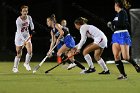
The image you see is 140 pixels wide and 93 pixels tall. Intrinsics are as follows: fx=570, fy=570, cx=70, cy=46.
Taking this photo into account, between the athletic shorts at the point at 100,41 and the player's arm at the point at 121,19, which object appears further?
the athletic shorts at the point at 100,41

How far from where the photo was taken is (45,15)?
2245 centimetres

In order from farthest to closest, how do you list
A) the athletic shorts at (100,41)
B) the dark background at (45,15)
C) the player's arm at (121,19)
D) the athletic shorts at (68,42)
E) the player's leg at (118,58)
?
1. the dark background at (45,15)
2. the athletic shorts at (68,42)
3. the athletic shorts at (100,41)
4. the player's leg at (118,58)
5. the player's arm at (121,19)

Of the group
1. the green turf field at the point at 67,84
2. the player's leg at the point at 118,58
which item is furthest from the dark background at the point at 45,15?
the player's leg at the point at 118,58

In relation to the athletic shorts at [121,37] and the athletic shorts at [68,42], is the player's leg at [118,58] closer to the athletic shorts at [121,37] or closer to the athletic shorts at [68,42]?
the athletic shorts at [121,37]

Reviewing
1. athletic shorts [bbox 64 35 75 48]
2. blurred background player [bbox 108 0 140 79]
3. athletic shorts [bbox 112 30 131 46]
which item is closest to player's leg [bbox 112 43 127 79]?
blurred background player [bbox 108 0 140 79]

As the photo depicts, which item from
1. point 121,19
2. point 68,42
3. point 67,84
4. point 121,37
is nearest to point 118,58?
point 121,37

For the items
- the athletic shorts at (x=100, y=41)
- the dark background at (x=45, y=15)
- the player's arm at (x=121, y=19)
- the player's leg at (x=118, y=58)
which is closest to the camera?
the player's arm at (x=121, y=19)

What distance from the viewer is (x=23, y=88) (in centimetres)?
971

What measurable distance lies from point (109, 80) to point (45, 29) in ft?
35.1

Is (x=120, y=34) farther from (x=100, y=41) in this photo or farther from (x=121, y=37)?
(x=100, y=41)

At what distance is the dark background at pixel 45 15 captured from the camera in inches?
840

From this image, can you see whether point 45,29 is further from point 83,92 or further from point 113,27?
point 83,92

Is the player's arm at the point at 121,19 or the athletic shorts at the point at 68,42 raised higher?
the player's arm at the point at 121,19

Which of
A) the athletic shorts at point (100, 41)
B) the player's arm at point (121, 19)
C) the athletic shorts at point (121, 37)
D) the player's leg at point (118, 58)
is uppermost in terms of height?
the player's arm at point (121, 19)
